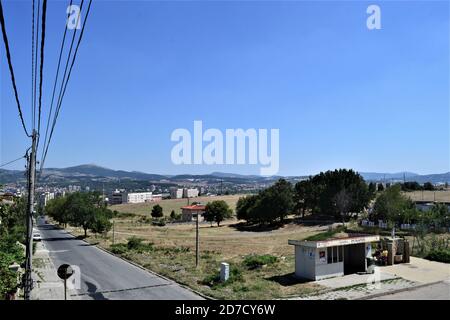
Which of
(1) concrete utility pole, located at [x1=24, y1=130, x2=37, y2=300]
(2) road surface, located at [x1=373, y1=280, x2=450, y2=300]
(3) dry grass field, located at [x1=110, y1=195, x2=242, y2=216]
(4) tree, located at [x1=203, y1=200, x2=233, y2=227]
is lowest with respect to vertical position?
(3) dry grass field, located at [x1=110, y1=195, x2=242, y2=216]

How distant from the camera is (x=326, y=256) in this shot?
23953 millimetres

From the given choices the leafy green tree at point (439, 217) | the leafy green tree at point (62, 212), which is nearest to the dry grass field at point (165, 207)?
the leafy green tree at point (62, 212)

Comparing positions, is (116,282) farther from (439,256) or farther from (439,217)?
(439,217)

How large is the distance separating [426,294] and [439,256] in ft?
32.9

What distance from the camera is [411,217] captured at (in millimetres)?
57688

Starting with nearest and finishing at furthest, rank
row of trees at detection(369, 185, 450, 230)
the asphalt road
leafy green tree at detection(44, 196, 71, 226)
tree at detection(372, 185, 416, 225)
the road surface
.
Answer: the road surface
the asphalt road
row of trees at detection(369, 185, 450, 230)
tree at detection(372, 185, 416, 225)
leafy green tree at detection(44, 196, 71, 226)

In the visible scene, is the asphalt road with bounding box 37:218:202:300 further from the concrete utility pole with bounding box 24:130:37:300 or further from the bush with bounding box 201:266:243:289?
the concrete utility pole with bounding box 24:130:37:300

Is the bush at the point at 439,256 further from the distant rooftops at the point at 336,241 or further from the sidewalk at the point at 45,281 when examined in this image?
the sidewalk at the point at 45,281

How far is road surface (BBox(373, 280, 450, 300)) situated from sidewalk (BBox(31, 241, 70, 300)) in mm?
15914

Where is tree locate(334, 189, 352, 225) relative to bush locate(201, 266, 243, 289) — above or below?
above

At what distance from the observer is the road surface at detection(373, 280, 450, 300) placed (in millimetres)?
19663

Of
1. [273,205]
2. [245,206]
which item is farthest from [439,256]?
[245,206]

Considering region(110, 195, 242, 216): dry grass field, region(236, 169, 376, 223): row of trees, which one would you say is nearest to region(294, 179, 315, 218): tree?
region(236, 169, 376, 223): row of trees
